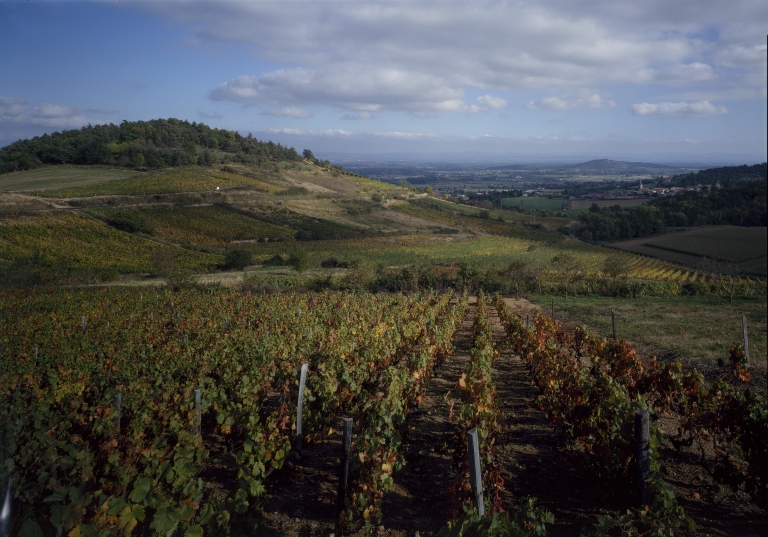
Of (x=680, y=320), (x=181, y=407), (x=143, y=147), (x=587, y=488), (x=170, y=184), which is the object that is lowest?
(x=680, y=320)

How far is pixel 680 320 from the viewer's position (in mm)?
17156

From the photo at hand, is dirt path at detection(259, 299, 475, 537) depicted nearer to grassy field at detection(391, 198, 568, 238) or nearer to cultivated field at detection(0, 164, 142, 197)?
cultivated field at detection(0, 164, 142, 197)

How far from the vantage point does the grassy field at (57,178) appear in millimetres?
15312

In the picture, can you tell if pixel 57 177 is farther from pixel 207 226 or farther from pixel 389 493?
pixel 389 493

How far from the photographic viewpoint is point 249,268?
33906 millimetres

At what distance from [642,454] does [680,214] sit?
22295mm

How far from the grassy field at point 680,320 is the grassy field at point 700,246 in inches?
75.0

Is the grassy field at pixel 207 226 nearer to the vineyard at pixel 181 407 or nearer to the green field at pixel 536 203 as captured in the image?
the vineyard at pixel 181 407

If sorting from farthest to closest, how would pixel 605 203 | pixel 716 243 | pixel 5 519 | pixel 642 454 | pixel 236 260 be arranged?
pixel 605 203 < pixel 236 260 < pixel 716 243 < pixel 642 454 < pixel 5 519

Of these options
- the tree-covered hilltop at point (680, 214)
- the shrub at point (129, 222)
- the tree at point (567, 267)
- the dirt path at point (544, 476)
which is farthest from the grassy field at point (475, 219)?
the dirt path at point (544, 476)

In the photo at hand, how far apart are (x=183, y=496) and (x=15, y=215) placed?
16829 millimetres

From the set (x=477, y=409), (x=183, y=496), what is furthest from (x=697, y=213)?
(x=183, y=496)

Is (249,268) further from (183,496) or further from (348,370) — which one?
(183,496)

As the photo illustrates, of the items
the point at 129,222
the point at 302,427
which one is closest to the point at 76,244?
the point at 129,222
